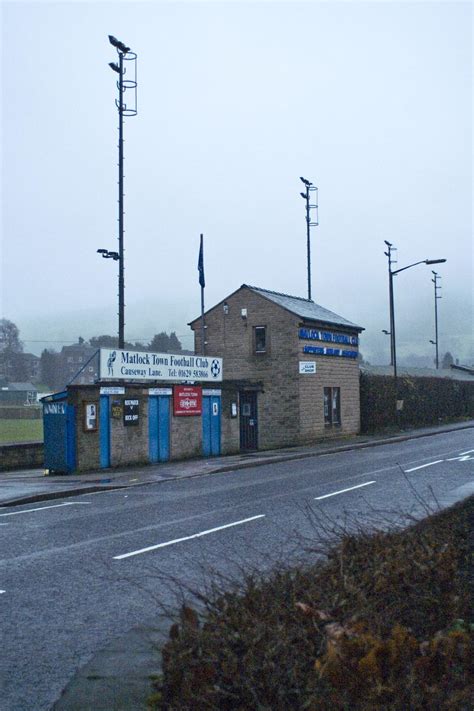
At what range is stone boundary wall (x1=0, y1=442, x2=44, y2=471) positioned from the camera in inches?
1075

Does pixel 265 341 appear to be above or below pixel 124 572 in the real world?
above

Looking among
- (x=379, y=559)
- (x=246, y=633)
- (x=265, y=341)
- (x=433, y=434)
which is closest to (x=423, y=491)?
(x=379, y=559)

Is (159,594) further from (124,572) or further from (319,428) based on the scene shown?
(319,428)

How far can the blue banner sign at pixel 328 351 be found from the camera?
1458 inches

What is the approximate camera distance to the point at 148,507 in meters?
16.1

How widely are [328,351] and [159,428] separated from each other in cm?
1359

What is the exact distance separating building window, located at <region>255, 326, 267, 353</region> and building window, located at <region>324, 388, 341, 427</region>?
4206mm

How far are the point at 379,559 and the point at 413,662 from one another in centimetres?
239

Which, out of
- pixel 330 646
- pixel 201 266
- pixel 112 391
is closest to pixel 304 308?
pixel 201 266

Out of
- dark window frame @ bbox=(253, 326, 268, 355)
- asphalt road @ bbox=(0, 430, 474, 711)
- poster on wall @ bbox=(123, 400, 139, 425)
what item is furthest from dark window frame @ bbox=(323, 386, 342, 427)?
A: asphalt road @ bbox=(0, 430, 474, 711)

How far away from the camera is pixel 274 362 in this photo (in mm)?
36375

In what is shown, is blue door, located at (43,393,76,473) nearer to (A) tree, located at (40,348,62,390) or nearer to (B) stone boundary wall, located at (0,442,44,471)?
(B) stone boundary wall, located at (0,442,44,471)

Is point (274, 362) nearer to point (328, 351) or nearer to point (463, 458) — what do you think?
point (328, 351)

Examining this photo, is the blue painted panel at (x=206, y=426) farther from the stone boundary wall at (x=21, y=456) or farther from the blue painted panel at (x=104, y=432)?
the stone boundary wall at (x=21, y=456)
